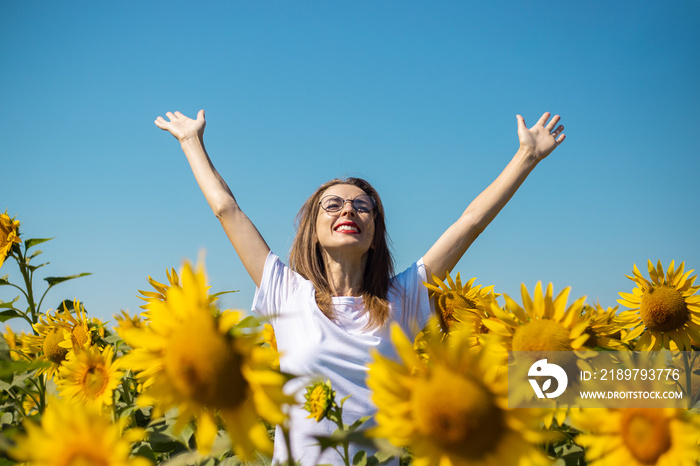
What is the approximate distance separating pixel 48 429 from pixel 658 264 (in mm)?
2768

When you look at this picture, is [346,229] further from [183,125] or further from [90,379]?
[90,379]

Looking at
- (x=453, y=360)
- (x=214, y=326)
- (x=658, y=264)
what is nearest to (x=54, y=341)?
(x=214, y=326)

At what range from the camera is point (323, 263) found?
3.57m

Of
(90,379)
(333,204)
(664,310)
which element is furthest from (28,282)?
(664,310)

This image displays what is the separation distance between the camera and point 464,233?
293 cm

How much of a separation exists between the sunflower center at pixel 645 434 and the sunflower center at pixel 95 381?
65.1 inches

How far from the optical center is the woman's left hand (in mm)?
2832

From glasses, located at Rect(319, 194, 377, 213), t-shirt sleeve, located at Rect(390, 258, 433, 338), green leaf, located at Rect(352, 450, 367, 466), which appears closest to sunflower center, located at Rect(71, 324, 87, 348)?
glasses, located at Rect(319, 194, 377, 213)

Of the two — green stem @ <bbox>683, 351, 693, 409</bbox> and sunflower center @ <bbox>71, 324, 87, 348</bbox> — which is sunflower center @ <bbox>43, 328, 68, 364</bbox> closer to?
sunflower center @ <bbox>71, 324, 87, 348</bbox>

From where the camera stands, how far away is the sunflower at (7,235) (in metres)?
2.73

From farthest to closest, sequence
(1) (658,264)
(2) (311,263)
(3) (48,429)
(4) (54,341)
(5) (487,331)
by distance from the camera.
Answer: (2) (311,263)
(4) (54,341)
(1) (658,264)
(5) (487,331)
(3) (48,429)

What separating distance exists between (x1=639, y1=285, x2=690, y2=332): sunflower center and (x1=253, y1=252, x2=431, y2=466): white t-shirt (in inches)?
42.4

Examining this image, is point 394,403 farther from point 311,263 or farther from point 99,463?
point 311,263

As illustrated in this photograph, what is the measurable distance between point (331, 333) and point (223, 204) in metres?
0.94
